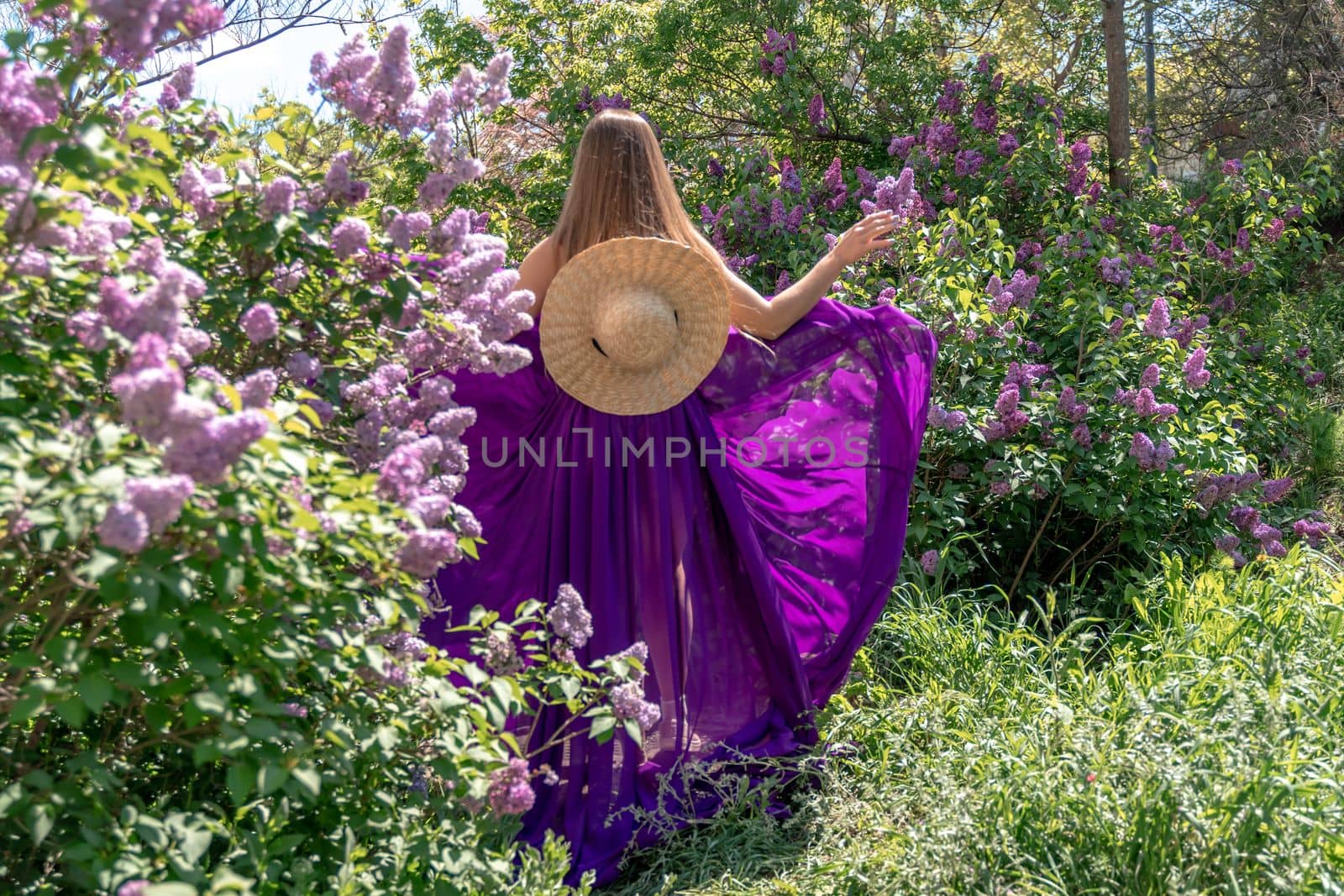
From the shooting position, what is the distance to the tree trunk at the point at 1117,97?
579 cm

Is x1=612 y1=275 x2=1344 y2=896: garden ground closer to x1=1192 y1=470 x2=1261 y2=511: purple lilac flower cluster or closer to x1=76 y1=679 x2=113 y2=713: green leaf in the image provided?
x1=1192 y1=470 x2=1261 y2=511: purple lilac flower cluster

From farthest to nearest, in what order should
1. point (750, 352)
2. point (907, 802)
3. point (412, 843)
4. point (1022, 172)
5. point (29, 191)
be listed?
point (1022, 172) → point (750, 352) → point (907, 802) → point (412, 843) → point (29, 191)

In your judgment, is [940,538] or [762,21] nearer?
[940,538]

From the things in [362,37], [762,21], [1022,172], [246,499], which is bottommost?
[246,499]

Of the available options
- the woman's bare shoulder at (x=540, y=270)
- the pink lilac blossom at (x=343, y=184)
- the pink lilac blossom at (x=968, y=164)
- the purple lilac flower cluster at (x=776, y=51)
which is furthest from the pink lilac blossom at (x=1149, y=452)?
the purple lilac flower cluster at (x=776, y=51)

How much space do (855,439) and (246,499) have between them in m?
2.00

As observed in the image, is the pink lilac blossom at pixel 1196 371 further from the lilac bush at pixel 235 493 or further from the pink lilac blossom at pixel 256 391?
the pink lilac blossom at pixel 256 391

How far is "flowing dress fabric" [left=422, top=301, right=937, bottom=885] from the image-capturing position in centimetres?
→ 286

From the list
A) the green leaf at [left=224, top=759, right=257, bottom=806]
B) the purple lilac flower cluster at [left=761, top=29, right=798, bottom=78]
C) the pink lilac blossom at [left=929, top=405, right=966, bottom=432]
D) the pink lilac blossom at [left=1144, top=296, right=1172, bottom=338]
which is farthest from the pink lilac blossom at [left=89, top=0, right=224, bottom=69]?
the purple lilac flower cluster at [left=761, top=29, right=798, bottom=78]

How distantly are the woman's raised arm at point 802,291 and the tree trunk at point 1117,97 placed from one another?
3.17 meters

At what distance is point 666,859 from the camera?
272 cm

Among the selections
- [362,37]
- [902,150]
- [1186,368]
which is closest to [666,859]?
Result: [362,37]

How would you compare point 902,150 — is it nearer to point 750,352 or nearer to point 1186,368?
point 1186,368

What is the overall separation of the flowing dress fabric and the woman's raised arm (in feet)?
0.22
